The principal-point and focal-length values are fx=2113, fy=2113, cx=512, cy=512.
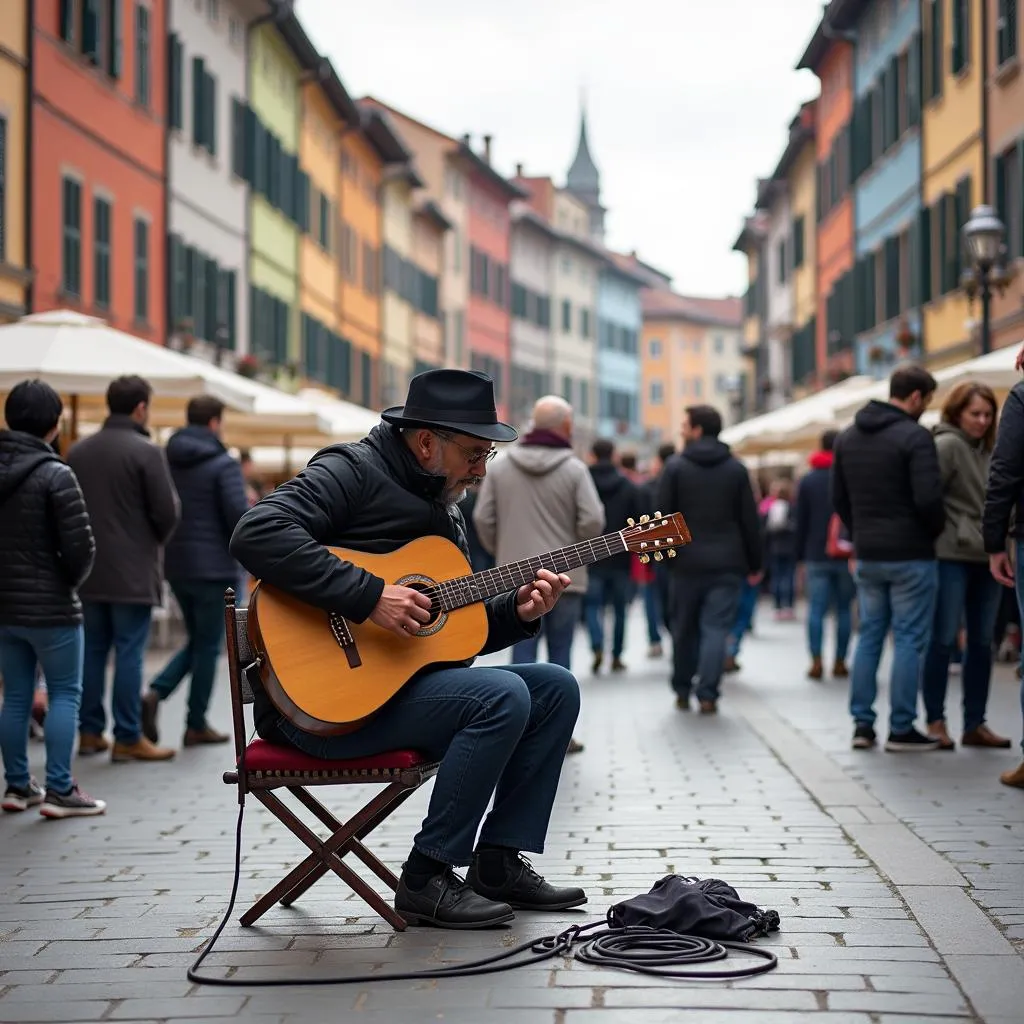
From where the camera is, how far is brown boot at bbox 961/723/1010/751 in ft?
37.2

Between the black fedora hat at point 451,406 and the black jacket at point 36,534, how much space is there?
3148mm

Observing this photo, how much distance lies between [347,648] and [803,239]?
48154mm

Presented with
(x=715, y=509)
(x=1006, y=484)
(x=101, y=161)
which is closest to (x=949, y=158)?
(x=101, y=161)

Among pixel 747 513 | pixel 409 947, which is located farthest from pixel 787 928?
pixel 747 513

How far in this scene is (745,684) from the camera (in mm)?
16562

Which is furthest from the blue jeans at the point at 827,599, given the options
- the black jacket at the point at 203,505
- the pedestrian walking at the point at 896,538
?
the black jacket at the point at 203,505

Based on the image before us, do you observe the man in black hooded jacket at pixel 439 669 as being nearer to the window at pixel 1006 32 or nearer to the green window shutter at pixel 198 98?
the window at pixel 1006 32

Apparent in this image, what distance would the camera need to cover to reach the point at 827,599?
17688 mm

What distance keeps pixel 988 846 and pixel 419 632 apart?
272cm

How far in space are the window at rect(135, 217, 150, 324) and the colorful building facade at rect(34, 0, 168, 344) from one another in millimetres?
22

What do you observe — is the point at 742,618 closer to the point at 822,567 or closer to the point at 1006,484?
the point at 822,567

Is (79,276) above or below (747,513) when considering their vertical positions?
above

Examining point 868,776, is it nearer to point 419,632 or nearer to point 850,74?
point 419,632

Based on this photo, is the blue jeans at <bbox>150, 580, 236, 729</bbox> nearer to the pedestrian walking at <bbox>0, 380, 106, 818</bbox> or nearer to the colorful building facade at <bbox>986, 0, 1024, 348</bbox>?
the pedestrian walking at <bbox>0, 380, 106, 818</bbox>
